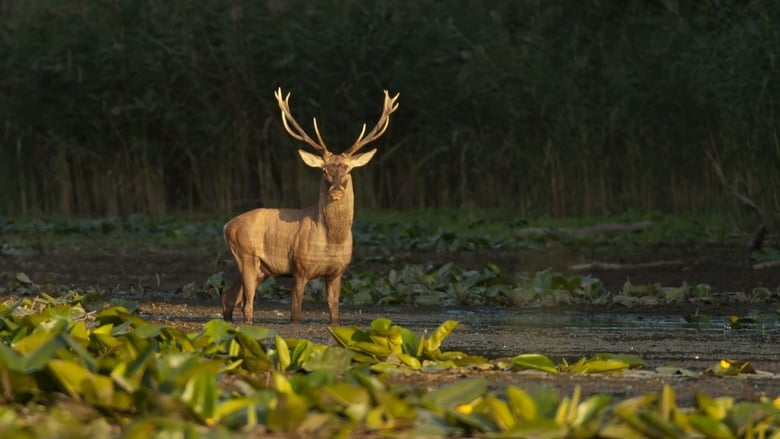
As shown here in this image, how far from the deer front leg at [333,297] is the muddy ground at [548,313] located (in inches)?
3.2

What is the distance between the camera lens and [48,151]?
21.5 m

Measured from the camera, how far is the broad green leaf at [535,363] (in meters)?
7.37

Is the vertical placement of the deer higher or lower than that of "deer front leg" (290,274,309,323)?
higher

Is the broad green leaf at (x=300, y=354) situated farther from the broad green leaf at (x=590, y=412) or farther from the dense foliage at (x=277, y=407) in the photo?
the broad green leaf at (x=590, y=412)

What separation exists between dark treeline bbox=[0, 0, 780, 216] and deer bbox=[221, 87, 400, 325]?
9035 mm

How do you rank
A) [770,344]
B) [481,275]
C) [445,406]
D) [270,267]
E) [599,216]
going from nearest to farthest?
[445,406] < [770,344] < [270,267] < [481,275] < [599,216]

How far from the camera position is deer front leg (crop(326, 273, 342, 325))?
10.9 m

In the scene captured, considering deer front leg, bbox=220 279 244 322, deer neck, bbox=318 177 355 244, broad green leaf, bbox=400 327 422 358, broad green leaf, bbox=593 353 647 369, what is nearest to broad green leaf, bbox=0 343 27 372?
broad green leaf, bbox=400 327 422 358

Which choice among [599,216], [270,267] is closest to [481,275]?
[270,267]

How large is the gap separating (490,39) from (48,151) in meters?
5.70

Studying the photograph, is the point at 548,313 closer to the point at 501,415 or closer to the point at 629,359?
the point at 629,359

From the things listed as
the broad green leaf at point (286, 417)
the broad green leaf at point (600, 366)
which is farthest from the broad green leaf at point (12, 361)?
the broad green leaf at point (600, 366)

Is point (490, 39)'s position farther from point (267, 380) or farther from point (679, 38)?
point (267, 380)

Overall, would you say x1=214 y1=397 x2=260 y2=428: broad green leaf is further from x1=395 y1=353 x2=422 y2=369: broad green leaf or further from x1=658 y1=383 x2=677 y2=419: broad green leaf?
x1=395 y1=353 x2=422 y2=369: broad green leaf
